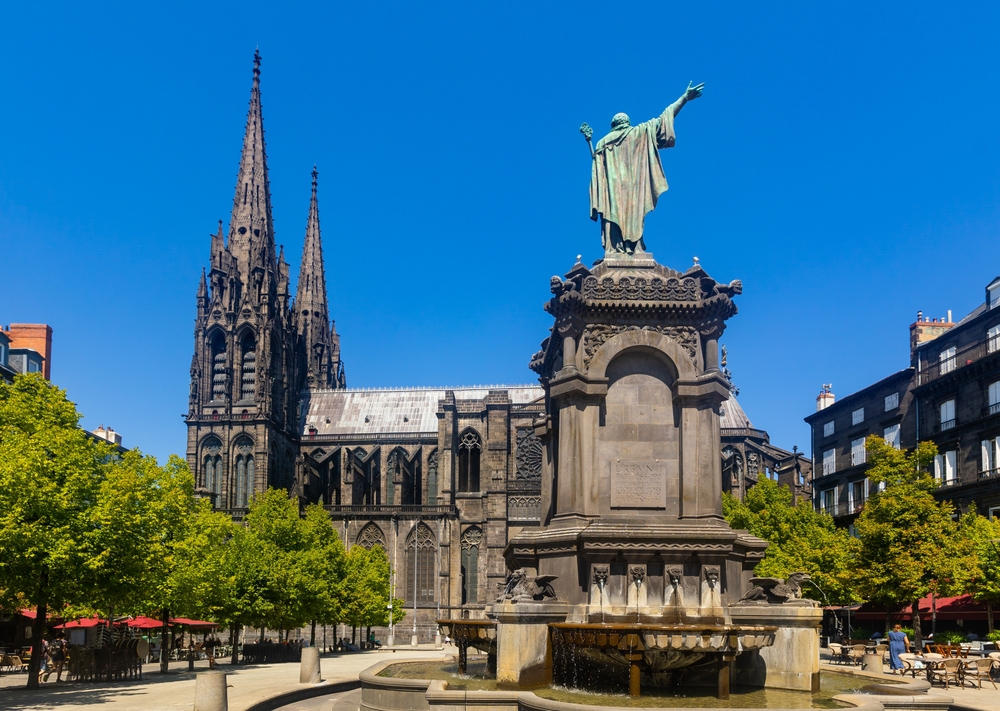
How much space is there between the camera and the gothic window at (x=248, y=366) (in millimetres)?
90625

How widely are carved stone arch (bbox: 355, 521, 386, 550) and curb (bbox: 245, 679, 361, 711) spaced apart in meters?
65.6

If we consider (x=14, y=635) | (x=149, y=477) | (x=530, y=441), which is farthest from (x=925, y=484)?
(x=530, y=441)

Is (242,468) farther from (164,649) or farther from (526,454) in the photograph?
(164,649)

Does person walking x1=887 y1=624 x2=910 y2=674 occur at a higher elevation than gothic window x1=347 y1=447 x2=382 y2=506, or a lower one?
lower

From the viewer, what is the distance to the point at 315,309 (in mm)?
121188

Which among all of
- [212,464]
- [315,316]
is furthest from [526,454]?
[315,316]

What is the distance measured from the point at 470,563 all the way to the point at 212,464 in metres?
24.3

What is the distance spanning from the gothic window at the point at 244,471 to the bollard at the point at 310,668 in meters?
64.2

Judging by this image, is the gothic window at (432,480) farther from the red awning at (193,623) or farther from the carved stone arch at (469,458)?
the red awning at (193,623)

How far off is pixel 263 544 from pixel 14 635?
12.0 m

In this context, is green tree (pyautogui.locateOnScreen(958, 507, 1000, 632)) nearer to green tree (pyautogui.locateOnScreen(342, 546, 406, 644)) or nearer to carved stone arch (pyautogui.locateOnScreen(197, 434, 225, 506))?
green tree (pyautogui.locateOnScreen(342, 546, 406, 644))

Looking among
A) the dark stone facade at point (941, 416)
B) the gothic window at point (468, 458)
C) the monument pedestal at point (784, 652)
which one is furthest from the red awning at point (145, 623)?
the gothic window at point (468, 458)

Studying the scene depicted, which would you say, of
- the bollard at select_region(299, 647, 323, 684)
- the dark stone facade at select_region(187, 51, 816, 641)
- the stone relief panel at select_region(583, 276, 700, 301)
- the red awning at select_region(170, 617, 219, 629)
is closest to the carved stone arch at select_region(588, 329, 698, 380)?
the stone relief panel at select_region(583, 276, 700, 301)

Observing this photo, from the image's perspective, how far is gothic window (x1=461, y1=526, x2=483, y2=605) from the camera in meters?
89.9
